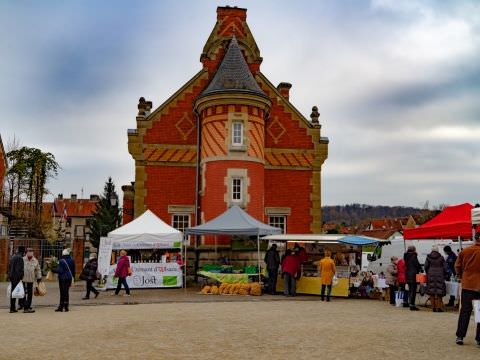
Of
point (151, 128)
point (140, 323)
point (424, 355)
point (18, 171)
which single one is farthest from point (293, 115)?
point (18, 171)

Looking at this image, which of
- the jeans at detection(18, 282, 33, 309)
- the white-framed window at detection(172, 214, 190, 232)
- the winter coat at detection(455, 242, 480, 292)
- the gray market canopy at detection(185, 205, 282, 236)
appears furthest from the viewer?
the white-framed window at detection(172, 214, 190, 232)

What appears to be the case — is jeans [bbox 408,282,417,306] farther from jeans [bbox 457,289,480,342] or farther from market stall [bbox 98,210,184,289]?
market stall [bbox 98,210,184,289]

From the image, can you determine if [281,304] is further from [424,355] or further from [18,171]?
[18,171]

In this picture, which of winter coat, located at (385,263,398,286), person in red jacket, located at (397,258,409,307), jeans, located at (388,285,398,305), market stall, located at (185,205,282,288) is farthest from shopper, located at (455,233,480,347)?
market stall, located at (185,205,282,288)

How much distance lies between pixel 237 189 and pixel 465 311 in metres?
16.4

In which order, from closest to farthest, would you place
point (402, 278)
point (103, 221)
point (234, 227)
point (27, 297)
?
1. point (27, 297)
2. point (402, 278)
3. point (234, 227)
4. point (103, 221)

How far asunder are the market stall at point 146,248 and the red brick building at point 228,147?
372cm

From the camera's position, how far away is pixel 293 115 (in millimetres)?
29281

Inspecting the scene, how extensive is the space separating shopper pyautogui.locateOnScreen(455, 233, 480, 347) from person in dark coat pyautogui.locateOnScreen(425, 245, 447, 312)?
5.08 m

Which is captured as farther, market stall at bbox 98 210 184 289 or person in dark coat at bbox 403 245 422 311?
market stall at bbox 98 210 184 289

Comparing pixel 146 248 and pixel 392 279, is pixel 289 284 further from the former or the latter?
pixel 146 248

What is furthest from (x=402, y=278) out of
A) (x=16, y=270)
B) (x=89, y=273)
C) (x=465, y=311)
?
(x=16, y=270)

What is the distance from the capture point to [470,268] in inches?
380

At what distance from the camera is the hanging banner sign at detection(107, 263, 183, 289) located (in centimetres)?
2156
